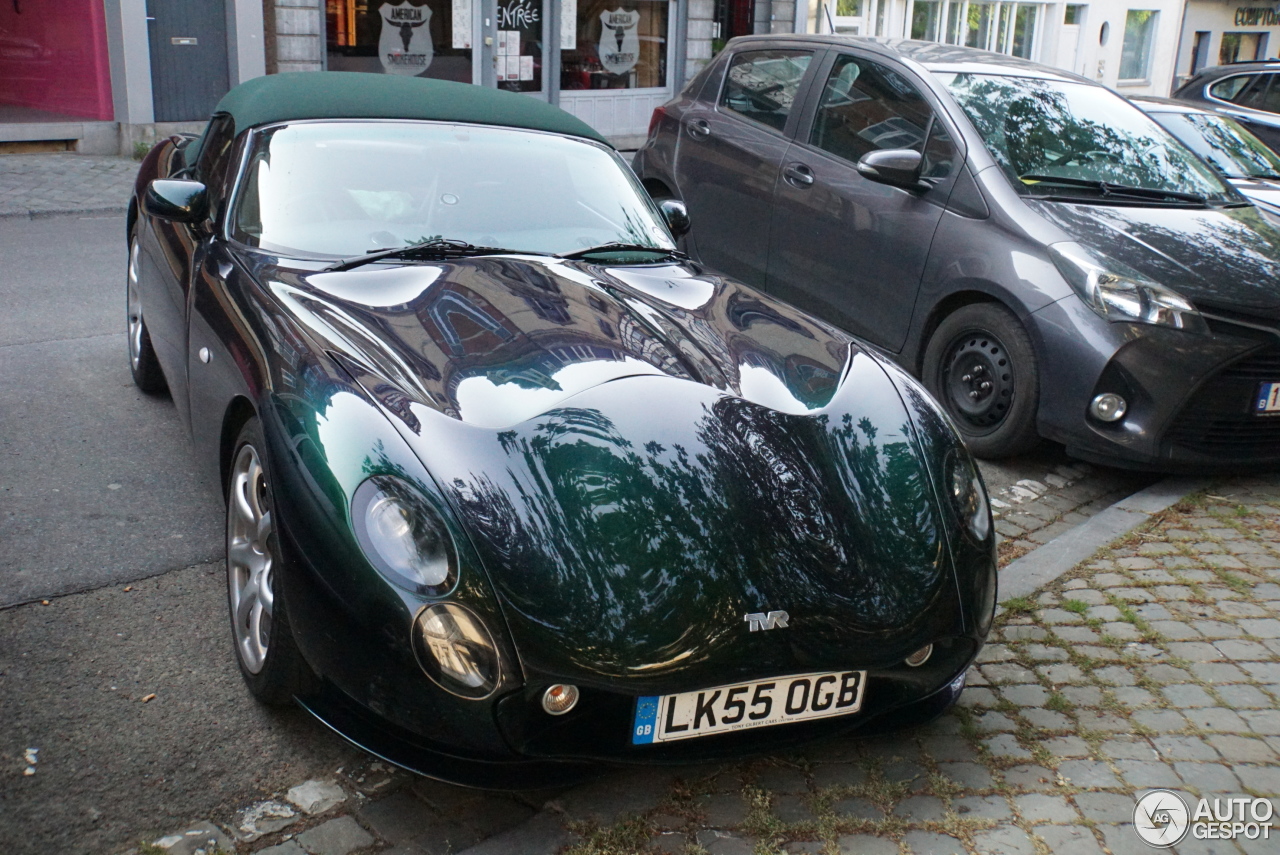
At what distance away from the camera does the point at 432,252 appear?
12.1 ft

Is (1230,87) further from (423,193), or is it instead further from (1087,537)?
(423,193)

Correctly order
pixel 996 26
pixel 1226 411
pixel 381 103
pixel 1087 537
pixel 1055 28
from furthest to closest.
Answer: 1. pixel 1055 28
2. pixel 996 26
3. pixel 1226 411
4. pixel 1087 537
5. pixel 381 103

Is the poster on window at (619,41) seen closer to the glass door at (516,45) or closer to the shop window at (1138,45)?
the glass door at (516,45)

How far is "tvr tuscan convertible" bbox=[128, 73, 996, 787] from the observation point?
2.47 m

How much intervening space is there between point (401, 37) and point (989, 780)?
14.1 meters

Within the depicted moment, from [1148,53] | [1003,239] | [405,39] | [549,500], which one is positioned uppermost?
[1148,53]

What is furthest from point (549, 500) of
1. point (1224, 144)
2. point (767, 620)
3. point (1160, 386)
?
point (1224, 144)

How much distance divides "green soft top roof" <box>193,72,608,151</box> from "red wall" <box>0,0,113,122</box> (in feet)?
32.5

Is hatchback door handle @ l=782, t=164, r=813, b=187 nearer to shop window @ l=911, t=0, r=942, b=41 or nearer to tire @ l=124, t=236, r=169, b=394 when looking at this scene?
tire @ l=124, t=236, r=169, b=394

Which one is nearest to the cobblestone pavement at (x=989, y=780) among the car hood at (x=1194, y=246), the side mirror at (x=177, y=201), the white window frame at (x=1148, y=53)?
the car hood at (x=1194, y=246)

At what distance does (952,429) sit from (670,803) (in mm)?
1287

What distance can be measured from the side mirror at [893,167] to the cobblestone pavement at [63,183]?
6584 mm

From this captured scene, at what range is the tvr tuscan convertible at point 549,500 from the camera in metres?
2.47

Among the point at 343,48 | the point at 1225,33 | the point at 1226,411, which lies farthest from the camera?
the point at 1225,33
